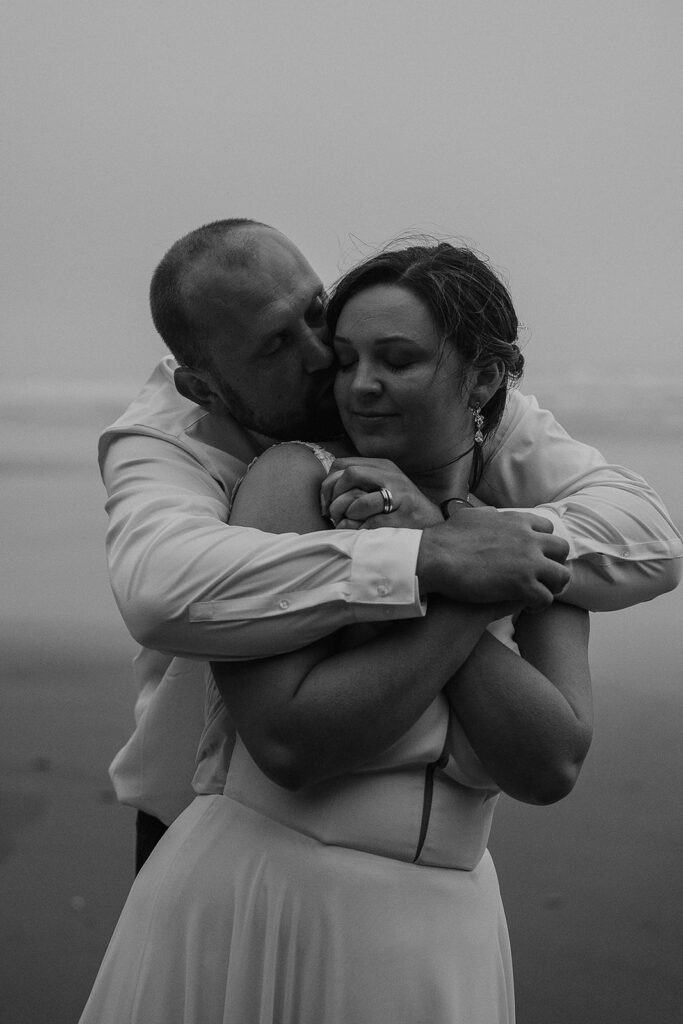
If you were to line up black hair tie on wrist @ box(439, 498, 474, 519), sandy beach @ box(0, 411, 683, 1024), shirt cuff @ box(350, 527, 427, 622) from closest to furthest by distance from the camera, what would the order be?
shirt cuff @ box(350, 527, 427, 622), black hair tie on wrist @ box(439, 498, 474, 519), sandy beach @ box(0, 411, 683, 1024)

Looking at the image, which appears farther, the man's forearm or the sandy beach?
the sandy beach

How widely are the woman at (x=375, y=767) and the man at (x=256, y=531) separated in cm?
5

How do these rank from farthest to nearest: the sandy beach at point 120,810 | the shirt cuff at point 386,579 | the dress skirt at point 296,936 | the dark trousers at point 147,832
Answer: the sandy beach at point 120,810 < the dark trousers at point 147,832 < the dress skirt at point 296,936 < the shirt cuff at point 386,579

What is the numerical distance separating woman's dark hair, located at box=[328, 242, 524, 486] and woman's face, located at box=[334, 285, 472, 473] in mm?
12

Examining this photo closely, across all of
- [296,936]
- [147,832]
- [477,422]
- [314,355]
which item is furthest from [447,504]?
[147,832]

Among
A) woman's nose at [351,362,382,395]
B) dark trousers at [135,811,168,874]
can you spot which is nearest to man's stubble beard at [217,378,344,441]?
woman's nose at [351,362,382,395]

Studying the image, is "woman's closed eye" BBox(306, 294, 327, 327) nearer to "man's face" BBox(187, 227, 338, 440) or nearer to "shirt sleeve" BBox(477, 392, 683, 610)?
"man's face" BBox(187, 227, 338, 440)

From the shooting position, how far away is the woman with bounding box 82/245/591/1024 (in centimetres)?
95

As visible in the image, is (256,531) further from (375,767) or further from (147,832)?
(147,832)

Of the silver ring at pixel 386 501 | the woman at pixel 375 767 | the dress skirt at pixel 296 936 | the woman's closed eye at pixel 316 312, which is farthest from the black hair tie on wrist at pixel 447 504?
the dress skirt at pixel 296 936

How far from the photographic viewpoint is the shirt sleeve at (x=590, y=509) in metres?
1.06

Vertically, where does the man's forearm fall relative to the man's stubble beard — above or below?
below

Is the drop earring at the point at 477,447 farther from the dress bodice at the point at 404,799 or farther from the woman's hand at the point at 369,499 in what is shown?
the dress bodice at the point at 404,799

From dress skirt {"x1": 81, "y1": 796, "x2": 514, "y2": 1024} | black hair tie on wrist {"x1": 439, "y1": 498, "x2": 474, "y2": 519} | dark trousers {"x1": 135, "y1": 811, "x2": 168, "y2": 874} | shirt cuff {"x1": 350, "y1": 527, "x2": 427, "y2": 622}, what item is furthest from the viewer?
dark trousers {"x1": 135, "y1": 811, "x2": 168, "y2": 874}
